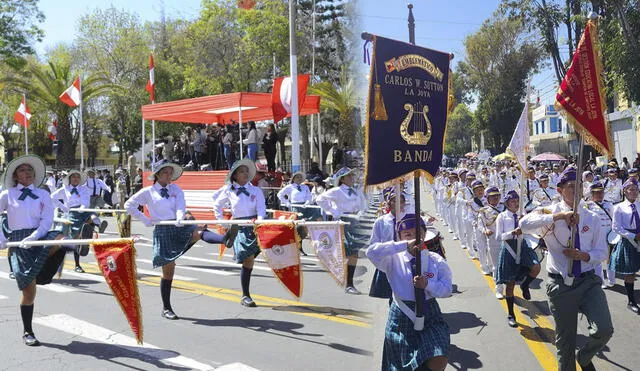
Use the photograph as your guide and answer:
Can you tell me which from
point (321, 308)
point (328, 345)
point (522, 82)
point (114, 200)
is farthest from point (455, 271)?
point (522, 82)

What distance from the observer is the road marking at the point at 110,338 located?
5.48 meters

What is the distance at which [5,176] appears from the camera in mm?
6492

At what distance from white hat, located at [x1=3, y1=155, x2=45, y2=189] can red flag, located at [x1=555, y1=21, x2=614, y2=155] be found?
5520mm

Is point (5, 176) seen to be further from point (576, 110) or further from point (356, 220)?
point (576, 110)

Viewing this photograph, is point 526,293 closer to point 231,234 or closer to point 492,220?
point 492,220

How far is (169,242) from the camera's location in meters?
7.37

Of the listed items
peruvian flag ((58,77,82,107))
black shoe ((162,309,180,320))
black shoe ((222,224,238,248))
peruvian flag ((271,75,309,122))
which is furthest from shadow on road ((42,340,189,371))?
peruvian flag ((58,77,82,107))

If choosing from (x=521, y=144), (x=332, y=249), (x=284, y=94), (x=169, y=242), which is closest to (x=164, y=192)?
(x=169, y=242)

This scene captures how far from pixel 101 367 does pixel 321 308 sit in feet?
9.49

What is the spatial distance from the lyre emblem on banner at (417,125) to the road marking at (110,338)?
3047 millimetres

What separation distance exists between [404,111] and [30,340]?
4898 millimetres

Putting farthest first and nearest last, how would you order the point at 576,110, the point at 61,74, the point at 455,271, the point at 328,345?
the point at 61,74 → the point at 455,271 → the point at 328,345 → the point at 576,110

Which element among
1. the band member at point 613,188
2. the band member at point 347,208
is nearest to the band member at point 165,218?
the band member at point 347,208

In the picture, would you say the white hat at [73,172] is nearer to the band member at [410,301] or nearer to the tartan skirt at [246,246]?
the tartan skirt at [246,246]
